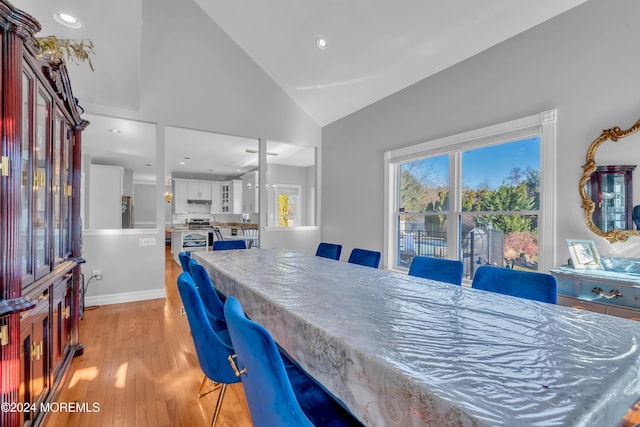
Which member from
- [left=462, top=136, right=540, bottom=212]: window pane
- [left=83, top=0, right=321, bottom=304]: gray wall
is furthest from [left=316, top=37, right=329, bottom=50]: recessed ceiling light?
[left=462, top=136, right=540, bottom=212]: window pane

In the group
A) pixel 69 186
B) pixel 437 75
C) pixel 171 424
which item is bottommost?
pixel 171 424

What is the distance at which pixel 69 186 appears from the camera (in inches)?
89.8

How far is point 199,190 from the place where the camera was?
9617 mm

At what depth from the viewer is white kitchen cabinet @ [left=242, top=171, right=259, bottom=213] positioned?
25.5ft

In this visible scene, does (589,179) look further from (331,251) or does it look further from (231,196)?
(231,196)

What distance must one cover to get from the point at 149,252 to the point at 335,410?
3835mm

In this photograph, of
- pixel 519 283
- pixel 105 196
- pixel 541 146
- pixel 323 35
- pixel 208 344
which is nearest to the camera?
pixel 208 344

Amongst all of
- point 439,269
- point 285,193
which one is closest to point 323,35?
point 439,269

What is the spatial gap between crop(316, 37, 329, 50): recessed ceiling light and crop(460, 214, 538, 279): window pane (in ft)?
8.65

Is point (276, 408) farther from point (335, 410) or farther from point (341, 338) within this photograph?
point (335, 410)

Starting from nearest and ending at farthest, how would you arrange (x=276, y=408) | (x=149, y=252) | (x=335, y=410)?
(x=276, y=408) < (x=335, y=410) < (x=149, y=252)

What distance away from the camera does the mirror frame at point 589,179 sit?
211cm

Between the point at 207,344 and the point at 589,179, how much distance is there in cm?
283

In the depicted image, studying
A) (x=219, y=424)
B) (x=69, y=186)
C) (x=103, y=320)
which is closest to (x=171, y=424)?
(x=219, y=424)
